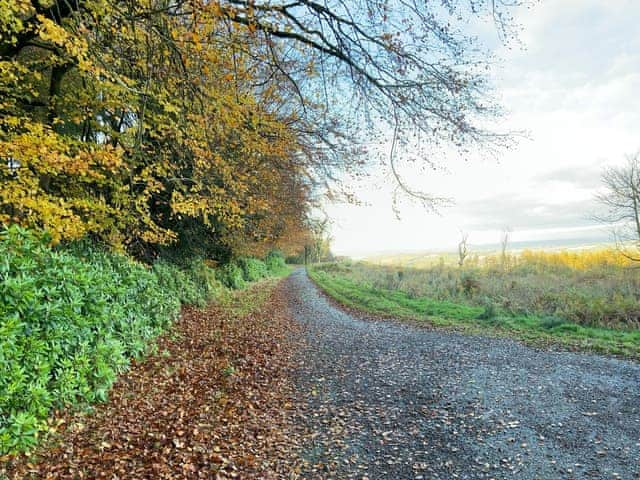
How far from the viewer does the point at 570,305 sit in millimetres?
11023

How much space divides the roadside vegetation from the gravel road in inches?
118

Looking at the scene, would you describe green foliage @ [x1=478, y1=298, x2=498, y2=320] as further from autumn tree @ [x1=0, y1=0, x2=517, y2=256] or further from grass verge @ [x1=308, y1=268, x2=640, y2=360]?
autumn tree @ [x1=0, y1=0, x2=517, y2=256]

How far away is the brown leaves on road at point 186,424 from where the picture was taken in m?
3.71

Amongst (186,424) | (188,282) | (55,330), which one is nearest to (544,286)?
(188,282)

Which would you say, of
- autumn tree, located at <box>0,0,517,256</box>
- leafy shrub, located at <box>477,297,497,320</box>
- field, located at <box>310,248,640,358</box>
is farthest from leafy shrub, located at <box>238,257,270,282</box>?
leafy shrub, located at <box>477,297,497,320</box>

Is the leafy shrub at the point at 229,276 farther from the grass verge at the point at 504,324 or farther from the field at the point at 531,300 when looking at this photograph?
the grass verge at the point at 504,324

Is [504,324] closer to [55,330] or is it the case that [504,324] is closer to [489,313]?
[489,313]

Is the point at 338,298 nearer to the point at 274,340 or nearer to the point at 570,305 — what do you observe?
the point at 274,340

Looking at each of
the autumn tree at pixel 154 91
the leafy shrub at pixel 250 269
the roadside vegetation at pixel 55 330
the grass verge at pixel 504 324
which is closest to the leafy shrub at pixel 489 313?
the grass verge at pixel 504 324

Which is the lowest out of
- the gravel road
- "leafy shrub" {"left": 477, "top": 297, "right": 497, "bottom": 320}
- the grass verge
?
the gravel road

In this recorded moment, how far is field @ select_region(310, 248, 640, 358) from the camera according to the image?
9.25 m

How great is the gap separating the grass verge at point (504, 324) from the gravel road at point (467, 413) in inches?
33.8

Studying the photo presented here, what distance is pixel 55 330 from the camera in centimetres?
438

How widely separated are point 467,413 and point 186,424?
12.9 ft
